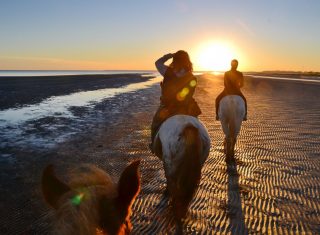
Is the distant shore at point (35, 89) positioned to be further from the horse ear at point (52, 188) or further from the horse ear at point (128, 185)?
the horse ear at point (128, 185)

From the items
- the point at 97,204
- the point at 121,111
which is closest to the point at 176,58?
the point at 97,204

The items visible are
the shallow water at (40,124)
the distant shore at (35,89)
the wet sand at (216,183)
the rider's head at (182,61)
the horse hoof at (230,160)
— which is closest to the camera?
the wet sand at (216,183)

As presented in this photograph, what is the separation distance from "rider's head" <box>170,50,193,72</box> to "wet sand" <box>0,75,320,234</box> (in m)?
2.35

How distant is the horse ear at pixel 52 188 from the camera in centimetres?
168

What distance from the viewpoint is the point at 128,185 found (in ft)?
5.17

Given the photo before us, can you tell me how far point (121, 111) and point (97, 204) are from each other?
1595cm

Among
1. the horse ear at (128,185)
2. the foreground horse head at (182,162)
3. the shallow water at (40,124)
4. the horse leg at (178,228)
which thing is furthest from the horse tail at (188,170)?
the shallow water at (40,124)

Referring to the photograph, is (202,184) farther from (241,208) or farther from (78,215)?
(78,215)

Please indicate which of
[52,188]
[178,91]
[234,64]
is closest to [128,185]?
[52,188]

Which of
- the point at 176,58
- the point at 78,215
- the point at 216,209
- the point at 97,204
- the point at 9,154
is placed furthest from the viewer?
the point at 9,154

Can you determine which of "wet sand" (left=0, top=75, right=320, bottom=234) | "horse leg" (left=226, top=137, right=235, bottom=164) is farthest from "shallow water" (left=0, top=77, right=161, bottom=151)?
"horse leg" (left=226, top=137, right=235, bottom=164)

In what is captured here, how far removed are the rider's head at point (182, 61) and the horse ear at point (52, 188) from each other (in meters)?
4.35

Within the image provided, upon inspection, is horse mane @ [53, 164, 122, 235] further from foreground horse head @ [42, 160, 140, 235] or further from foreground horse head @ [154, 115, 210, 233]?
foreground horse head @ [154, 115, 210, 233]

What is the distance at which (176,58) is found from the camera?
5.80 m
